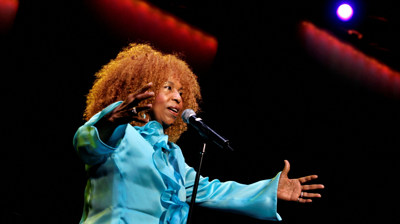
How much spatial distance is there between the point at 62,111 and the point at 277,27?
2.27m

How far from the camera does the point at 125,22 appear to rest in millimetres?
3016

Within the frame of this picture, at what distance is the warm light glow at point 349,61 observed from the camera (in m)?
3.41

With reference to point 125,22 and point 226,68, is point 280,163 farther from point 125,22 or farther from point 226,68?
point 125,22

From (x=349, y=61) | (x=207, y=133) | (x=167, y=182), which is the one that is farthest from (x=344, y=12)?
(x=167, y=182)

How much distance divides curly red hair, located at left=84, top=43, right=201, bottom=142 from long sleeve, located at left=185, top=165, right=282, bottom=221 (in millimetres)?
560

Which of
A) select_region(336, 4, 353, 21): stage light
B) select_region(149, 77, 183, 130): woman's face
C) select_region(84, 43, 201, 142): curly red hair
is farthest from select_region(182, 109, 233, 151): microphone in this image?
select_region(336, 4, 353, 21): stage light

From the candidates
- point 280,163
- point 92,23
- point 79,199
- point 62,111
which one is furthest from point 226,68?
point 79,199

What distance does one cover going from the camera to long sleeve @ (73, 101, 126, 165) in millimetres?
1213

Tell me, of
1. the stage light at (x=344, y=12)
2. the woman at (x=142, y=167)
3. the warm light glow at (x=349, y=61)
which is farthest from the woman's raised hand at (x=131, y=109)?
the stage light at (x=344, y=12)

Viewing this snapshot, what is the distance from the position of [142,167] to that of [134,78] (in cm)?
85

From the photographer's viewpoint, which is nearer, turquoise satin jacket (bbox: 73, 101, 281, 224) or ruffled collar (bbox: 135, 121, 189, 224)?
turquoise satin jacket (bbox: 73, 101, 281, 224)

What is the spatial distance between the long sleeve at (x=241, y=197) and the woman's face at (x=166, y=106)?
399 millimetres

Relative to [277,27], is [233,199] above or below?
below

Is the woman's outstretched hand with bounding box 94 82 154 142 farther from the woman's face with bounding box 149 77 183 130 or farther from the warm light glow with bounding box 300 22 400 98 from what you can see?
the warm light glow with bounding box 300 22 400 98
